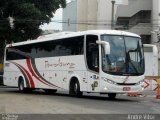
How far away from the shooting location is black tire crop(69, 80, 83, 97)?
25.8 m

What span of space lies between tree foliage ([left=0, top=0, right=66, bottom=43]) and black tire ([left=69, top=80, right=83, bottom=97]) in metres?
18.4

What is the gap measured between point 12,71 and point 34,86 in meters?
3.63

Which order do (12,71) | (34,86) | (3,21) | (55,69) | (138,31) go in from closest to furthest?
(55,69) < (34,86) < (12,71) < (3,21) < (138,31)

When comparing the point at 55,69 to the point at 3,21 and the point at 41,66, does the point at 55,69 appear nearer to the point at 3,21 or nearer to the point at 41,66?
the point at 41,66

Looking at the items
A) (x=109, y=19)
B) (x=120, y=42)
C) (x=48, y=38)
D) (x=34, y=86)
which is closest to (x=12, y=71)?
(x=34, y=86)

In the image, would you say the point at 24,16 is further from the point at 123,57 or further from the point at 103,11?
the point at 103,11

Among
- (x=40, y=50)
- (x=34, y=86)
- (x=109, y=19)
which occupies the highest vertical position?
(x=109, y=19)

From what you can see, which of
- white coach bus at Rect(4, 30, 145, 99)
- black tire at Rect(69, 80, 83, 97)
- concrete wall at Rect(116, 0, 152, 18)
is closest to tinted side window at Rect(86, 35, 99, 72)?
white coach bus at Rect(4, 30, 145, 99)

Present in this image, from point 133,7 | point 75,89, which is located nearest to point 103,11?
point 133,7

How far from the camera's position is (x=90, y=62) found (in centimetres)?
2467

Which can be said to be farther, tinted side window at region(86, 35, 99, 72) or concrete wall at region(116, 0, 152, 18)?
concrete wall at region(116, 0, 152, 18)

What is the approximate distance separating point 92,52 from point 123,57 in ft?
→ 5.39

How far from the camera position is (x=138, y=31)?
6141 centimetres

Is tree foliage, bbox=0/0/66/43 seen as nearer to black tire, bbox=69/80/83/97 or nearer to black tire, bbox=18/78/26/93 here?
black tire, bbox=18/78/26/93
